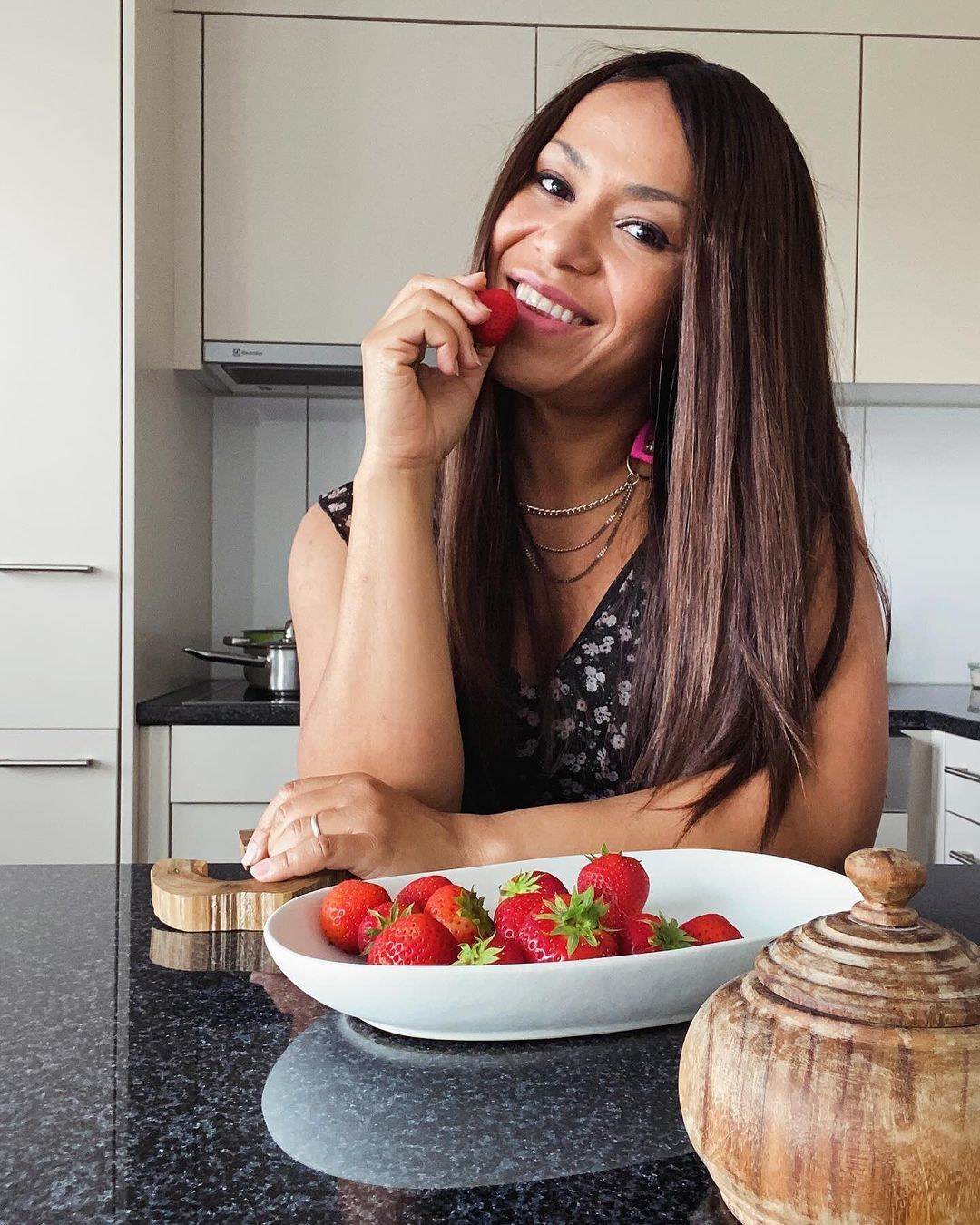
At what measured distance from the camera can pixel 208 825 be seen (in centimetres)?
228

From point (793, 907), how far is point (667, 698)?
352 millimetres

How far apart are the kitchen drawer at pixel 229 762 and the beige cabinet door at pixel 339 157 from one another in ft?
2.82

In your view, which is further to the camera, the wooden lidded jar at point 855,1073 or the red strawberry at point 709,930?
the red strawberry at point 709,930

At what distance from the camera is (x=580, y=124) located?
1.13 metres

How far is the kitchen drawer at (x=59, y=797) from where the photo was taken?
224 cm

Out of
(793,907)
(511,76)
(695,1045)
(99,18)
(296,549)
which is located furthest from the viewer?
(511,76)

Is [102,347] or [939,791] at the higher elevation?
[102,347]

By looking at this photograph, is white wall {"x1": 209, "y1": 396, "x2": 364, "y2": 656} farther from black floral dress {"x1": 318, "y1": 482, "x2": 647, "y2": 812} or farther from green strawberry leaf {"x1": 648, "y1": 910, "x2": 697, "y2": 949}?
green strawberry leaf {"x1": 648, "y1": 910, "x2": 697, "y2": 949}

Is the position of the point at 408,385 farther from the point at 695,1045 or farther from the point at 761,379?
the point at 695,1045

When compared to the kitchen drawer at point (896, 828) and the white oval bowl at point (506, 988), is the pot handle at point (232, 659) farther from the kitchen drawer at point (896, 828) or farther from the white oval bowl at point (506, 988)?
the white oval bowl at point (506, 988)

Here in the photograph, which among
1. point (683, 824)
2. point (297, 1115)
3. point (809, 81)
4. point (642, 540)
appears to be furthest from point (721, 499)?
point (809, 81)

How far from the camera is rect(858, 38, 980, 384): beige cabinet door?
2.61m

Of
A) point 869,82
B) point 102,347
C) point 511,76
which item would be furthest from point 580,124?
point 869,82

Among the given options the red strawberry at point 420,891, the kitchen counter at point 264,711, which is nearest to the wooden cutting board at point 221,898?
the red strawberry at point 420,891
